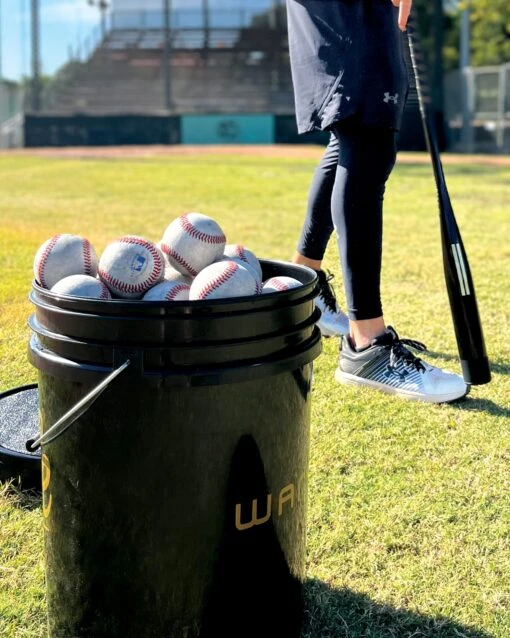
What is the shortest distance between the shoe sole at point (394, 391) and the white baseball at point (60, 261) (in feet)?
5.26

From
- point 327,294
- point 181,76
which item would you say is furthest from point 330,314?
point 181,76

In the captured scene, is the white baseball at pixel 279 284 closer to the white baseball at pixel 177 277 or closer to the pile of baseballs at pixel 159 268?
the pile of baseballs at pixel 159 268

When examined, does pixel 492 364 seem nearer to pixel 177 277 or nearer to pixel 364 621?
pixel 364 621

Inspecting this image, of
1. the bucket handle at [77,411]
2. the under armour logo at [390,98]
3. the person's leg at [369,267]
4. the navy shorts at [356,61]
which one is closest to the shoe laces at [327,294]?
the person's leg at [369,267]

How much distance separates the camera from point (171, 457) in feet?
4.93

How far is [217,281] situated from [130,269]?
7.5 inches

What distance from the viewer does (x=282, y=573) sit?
168cm

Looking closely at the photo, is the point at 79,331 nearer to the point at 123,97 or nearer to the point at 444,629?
the point at 444,629

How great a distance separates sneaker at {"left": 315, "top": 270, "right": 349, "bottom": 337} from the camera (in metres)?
3.74

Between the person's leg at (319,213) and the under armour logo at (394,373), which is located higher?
the person's leg at (319,213)

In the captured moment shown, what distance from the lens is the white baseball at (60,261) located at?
174 centimetres

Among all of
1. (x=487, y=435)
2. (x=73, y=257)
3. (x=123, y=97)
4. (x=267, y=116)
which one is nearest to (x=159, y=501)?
(x=73, y=257)

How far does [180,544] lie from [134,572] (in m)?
0.10

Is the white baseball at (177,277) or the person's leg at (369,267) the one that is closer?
the white baseball at (177,277)
